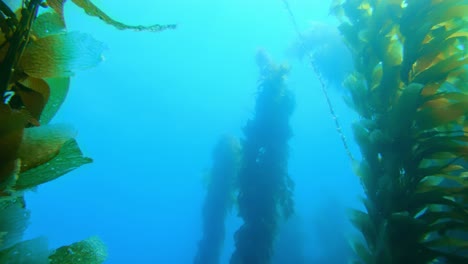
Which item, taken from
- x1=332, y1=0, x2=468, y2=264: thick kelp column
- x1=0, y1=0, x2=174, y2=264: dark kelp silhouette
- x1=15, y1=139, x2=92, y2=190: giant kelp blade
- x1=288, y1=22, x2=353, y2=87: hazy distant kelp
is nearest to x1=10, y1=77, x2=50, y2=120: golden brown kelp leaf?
x1=0, y1=0, x2=174, y2=264: dark kelp silhouette

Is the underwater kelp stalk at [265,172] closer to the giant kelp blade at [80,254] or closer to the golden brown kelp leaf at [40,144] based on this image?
the giant kelp blade at [80,254]

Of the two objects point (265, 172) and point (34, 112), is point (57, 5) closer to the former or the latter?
point (34, 112)

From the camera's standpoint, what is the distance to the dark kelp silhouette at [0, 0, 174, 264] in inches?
23.4

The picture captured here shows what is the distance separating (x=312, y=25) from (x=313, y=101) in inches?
1095

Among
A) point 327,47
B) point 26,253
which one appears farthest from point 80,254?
point 327,47

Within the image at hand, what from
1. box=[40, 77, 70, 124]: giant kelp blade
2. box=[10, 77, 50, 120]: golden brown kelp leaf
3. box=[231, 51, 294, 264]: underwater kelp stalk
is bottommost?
box=[10, 77, 50, 120]: golden brown kelp leaf

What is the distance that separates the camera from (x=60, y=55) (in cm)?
75

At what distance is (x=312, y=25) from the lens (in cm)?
1488

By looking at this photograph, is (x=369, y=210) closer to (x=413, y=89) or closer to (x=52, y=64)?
(x=413, y=89)

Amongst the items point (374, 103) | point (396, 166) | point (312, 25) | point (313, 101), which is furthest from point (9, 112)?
point (313, 101)

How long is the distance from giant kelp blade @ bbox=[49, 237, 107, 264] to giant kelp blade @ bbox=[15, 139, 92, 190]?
168 millimetres

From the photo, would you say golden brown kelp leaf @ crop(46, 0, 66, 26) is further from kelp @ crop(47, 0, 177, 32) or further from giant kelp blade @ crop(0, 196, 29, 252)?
giant kelp blade @ crop(0, 196, 29, 252)

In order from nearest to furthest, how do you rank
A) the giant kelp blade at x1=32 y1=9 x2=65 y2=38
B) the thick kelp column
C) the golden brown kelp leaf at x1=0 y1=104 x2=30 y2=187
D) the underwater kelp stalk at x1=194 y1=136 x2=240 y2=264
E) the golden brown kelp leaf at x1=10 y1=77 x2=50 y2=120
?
the golden brown kelp leaf at x1=0 y1=104 x2=30 y2=187
the golden brown kelp leaf at x1=10 y1=77 x2=50 y2=120
the giant kelp blade at x1=32 y1=9 x2=65 y2=38
the thick kelp column
the underwater kelp stalk at x1=194 y1=136 x2=240 y2=264

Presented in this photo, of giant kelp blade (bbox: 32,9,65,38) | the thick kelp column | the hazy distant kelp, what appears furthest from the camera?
the hazy distant kelp
